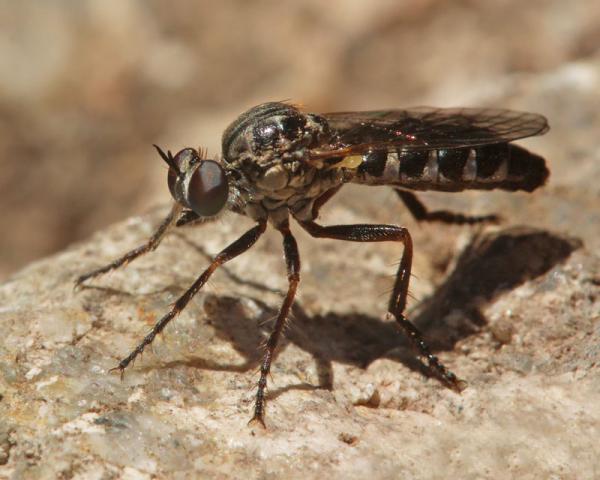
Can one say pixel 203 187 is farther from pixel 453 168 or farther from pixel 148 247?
pixel 453 168

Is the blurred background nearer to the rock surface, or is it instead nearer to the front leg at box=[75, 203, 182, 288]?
the rock surface

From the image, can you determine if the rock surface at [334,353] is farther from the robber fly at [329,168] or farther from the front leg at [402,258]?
the robber fly at [329,168]

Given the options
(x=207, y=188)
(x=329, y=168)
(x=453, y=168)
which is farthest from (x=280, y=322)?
(x=453, y=168)

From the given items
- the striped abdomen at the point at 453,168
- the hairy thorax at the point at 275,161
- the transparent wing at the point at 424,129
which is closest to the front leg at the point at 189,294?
the hairy thorax at the point at 275,161

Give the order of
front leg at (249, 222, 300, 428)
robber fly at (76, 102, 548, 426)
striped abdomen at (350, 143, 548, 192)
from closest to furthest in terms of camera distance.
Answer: front leg at (249, 222, 300, 428)
robber fly at (76, 102, 548, 426)
striped abdomen at (350, 143, 548, 192)

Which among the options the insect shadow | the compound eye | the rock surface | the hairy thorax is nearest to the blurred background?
the rock surface
